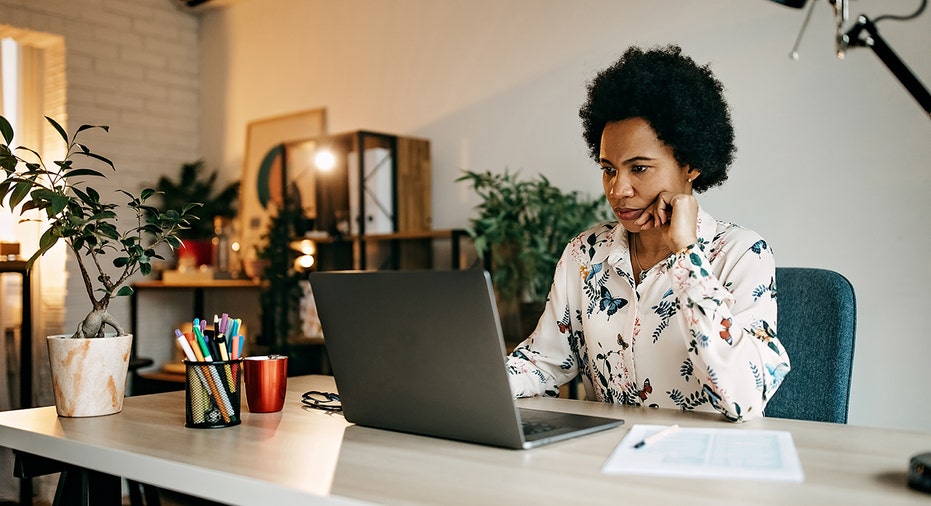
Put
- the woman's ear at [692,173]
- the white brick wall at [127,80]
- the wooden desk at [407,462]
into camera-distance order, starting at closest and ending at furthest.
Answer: the wooden desk at [407,462]
the woman's ear at [692,173]
the white brick wall at [127,80]

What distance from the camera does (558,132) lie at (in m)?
3.00

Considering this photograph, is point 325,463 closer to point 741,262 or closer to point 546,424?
point 546,424

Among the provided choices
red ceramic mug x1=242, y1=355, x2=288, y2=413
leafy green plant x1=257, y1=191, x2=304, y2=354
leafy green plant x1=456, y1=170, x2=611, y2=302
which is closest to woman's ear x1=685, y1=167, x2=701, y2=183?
leafy green plant x1=456, y1=170, x2=611, y2=302

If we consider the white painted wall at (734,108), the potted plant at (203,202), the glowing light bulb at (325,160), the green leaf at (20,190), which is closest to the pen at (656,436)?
the green leaf at (20,190)

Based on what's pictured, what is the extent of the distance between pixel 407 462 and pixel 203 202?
3489 millimetres

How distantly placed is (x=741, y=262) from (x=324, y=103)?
2767 millimetres

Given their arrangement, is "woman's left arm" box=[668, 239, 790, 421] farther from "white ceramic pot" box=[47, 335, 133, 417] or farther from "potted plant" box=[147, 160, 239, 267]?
"potted plant" box=[147, 160, 239, 267]

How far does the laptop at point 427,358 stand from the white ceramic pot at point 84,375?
45cm

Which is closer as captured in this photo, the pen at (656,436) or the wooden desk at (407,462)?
the wooden desk at (407,462)

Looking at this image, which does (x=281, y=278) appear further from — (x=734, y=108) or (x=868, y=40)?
(x=868, y=40)

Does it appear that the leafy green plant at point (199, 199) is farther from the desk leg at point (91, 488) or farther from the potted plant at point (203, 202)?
the desk leg at point (91, 488)

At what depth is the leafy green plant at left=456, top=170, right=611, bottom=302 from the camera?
266 cm

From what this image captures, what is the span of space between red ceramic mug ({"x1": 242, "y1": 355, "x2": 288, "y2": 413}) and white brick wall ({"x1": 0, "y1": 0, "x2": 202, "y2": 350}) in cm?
302

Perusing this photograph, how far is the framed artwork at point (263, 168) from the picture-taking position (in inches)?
157
